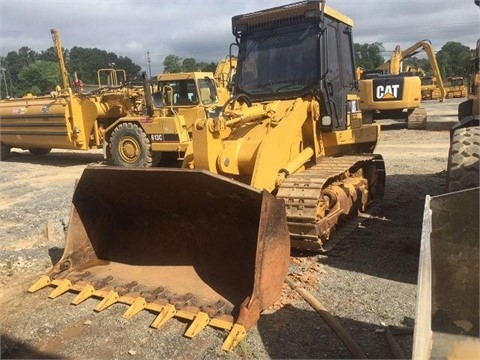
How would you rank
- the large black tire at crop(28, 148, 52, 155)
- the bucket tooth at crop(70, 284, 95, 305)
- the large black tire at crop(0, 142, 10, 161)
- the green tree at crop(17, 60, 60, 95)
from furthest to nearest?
the green tree at crop(17, 60, 60, 95) < the large black tire at crop(28, 148, 52, 155) < the large black tire at crop(0, 142, 10, 161) < the bucket tooth at crop(70, 284, 95, 305)

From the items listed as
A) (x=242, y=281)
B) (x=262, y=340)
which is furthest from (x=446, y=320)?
(x=242, y=281)

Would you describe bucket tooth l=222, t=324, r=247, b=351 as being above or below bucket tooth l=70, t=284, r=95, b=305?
below

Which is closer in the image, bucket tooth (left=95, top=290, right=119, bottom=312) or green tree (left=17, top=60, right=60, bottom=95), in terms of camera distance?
bucket tooth (left=95, top=290, right=119, bottom=312)

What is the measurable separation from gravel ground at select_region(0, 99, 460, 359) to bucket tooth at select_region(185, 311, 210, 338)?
6 cm

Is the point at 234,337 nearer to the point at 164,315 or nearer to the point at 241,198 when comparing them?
the point at 164,315

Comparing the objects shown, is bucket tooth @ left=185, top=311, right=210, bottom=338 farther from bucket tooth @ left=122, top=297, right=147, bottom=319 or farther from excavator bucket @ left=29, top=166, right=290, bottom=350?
bucket tooth @ left=122, top=297, right=147, bottom=319

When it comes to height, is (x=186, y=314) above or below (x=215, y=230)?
below

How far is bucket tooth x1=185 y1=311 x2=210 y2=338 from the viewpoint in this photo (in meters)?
3.38

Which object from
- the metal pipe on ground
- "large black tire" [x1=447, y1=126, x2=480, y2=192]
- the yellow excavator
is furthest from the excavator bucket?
the yellow excavator

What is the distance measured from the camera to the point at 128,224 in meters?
4.79

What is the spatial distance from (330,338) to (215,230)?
4.96ft

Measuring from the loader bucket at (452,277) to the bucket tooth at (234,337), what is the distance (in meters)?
1.25

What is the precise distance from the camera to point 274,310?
3.76 meters

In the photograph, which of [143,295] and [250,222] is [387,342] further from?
[143,295]
